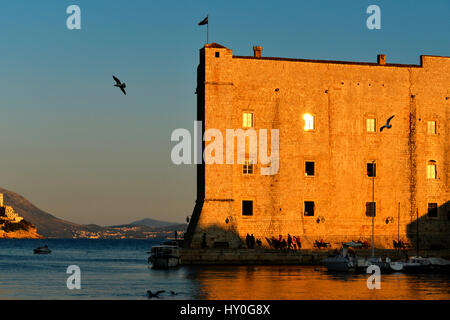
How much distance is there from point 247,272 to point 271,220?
911cm

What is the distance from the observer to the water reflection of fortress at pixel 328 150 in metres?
58.7

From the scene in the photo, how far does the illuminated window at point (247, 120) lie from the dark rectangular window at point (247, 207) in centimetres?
566

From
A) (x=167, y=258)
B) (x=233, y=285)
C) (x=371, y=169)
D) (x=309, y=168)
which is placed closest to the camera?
(x=233, y=285)

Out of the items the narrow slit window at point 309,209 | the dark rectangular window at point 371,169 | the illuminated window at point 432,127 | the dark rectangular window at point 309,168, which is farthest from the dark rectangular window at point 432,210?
the dark rectangular window at point 309,168

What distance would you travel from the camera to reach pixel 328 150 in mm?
61281

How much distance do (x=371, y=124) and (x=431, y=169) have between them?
6294 millimetres

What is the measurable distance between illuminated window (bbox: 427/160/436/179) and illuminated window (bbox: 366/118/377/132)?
18.1ft

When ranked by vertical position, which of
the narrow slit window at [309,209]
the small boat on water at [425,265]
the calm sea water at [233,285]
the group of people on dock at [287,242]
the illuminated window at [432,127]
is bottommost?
the calm sea water at [233,285]

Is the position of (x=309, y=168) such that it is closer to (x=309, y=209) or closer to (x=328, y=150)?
(x=328, y=150)

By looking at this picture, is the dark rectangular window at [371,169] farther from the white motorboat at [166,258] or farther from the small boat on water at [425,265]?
the white motorboat at [166,258]

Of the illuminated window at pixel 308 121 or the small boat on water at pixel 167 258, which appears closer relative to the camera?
the small boat on water at pixel 167 258

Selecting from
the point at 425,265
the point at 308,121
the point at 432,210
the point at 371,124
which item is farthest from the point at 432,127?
the point at 425,265

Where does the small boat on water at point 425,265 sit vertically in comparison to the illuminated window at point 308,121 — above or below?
below
